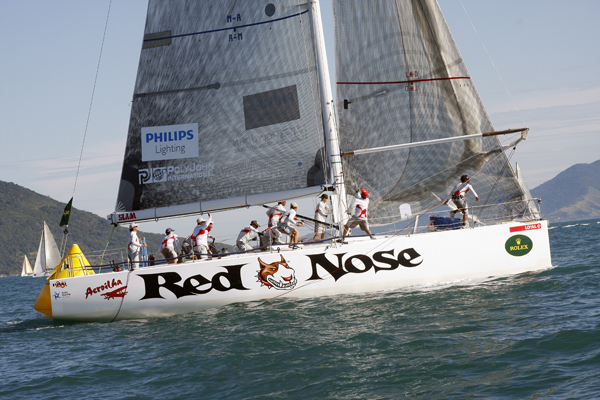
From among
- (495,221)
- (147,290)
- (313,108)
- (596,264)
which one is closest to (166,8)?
(313,108)

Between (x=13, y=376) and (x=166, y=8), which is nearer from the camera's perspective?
(x=13, y=376)

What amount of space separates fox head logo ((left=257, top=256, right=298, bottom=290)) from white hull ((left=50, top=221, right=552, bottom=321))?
2 cm

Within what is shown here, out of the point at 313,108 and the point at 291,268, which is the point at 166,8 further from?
the point at 291,268

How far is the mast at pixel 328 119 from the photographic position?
1240 centimetres

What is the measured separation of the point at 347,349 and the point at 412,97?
7.18 metres

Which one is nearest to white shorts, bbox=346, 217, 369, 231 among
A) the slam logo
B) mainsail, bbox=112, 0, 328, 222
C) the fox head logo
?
mainsail, bbox=112, 0, 328, 222

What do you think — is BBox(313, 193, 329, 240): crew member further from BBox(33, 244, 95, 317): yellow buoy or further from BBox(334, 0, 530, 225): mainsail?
BBox(33, 244, 95, 317): yellow buoy

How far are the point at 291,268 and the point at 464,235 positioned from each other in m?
3.74

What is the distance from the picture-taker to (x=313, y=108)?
12.6 metres

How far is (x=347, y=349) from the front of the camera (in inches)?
314

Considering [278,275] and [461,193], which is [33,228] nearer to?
[278,275]

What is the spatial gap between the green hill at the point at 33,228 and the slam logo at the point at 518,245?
394ft

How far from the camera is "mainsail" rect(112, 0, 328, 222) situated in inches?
490

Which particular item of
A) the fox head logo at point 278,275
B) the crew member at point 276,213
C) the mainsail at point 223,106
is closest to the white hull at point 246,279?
the fox head logo at point 278,275
